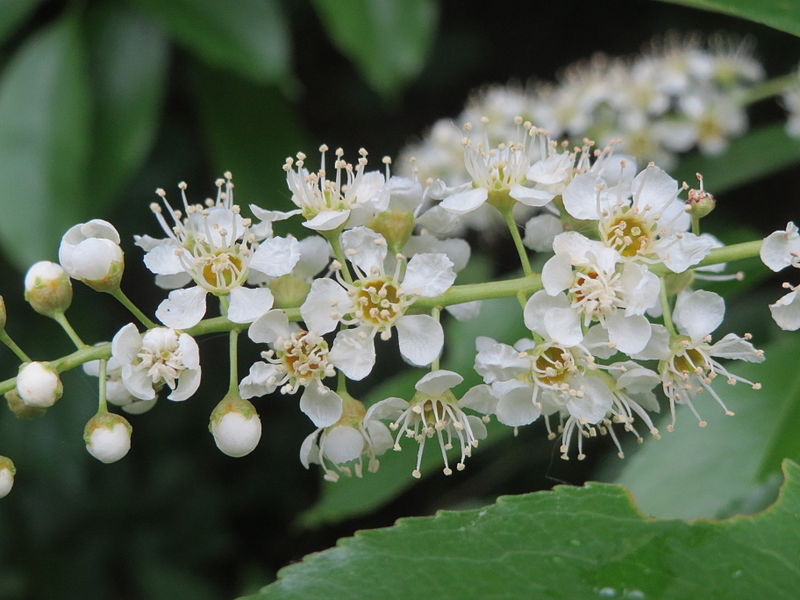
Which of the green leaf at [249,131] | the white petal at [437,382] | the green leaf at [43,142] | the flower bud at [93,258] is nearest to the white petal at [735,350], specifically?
the white petal at [437,382]

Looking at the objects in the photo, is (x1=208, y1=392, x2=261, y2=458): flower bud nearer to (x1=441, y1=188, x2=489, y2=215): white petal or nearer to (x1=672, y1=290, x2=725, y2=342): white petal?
(x1=441, y1=188, x2=489, y2=215): white petal

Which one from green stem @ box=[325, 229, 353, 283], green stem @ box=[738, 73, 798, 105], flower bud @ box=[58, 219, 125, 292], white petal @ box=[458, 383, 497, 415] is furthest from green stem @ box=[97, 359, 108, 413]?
green stem @ box=[738, 73, 798, 105]

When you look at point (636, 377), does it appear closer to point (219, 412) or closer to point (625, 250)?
point (625, 250)

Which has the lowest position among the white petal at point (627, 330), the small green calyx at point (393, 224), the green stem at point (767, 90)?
the white petal at point (627, 330)

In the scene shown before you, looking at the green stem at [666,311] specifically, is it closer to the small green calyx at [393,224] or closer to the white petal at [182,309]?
the small green calyx at [393,224]

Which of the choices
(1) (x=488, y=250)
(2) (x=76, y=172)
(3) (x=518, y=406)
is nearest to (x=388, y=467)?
(3) (x=518, y=406)

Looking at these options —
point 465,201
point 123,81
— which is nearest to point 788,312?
point 465,201

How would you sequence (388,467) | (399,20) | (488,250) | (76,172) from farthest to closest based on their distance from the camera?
(488,250) < (399,20) < (76,172) < (388,467)
